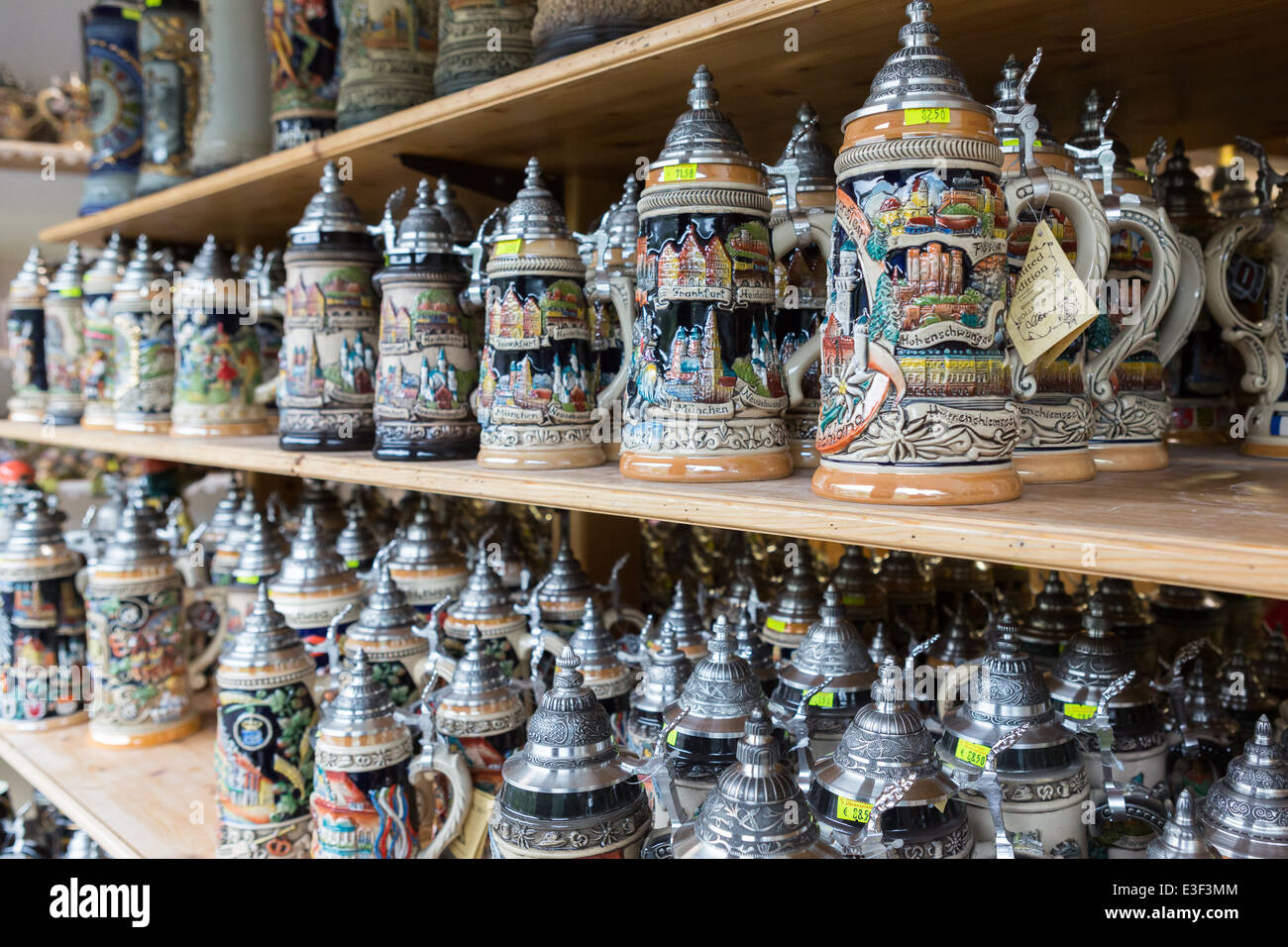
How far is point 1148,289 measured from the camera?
37.9 inches

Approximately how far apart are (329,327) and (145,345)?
68cm

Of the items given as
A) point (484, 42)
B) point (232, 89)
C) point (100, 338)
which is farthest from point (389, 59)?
point (100, 338)

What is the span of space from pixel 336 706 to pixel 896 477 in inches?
29.3

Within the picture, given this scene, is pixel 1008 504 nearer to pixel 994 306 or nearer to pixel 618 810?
pixel 994 306

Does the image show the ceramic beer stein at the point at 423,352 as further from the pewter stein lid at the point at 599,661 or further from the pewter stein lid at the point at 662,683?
the pewter stein lid at the point at 662,683

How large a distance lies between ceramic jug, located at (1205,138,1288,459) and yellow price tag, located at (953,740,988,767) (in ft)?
1.72

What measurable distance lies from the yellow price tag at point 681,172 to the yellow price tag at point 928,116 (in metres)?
0.26

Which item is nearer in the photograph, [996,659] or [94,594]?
[996,659]

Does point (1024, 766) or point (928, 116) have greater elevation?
point (928, 116)

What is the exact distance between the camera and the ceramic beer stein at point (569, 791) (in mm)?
921

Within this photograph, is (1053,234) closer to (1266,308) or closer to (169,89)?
(1266,308)

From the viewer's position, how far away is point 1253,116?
1.27m

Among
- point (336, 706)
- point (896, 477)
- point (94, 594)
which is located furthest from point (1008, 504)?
point (94, 594)
